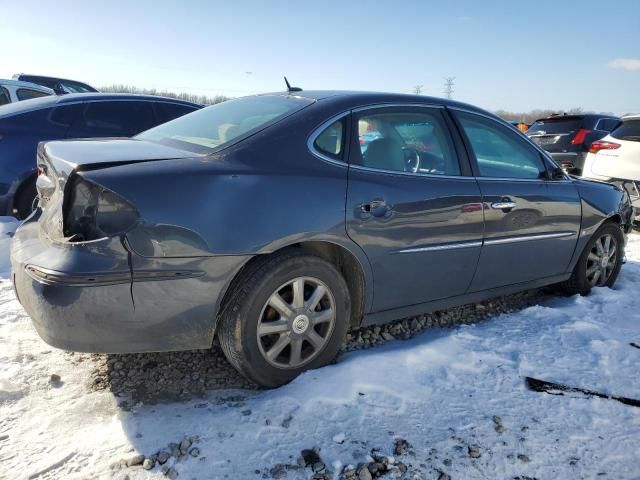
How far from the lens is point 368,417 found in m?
2.35

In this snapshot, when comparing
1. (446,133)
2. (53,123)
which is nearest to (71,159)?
A: (446,133)

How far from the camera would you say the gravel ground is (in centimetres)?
256

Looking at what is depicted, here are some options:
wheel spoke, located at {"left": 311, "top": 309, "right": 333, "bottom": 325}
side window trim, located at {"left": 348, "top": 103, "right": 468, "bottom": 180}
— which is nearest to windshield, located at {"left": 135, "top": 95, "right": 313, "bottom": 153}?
side window trim, located at {"left": 348, "top": 103, "right": 468, "bottom": 180}

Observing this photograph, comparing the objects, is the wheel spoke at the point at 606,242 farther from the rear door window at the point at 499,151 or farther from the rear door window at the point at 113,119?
the rear door window at the point at 113,119

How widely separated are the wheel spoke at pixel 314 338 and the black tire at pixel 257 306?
0.57ft

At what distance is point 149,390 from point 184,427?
1.40 feet

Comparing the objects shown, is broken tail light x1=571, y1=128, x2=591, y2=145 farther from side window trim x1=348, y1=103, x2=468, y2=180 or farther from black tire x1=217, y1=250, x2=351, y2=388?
black tire x1=217, y1=250, x2=351, y2=388

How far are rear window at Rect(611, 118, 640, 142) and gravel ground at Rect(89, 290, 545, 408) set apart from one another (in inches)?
218

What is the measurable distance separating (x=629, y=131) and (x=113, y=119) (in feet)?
22.8

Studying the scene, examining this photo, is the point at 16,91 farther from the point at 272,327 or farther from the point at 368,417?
the point at 368,417

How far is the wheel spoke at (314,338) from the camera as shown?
267cm

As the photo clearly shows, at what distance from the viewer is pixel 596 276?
4.31 m

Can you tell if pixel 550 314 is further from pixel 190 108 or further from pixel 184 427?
pixel 190 108

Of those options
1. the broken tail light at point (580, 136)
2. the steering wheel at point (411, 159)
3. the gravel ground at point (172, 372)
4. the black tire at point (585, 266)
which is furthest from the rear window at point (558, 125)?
the gravel ground at point (172, 372)
